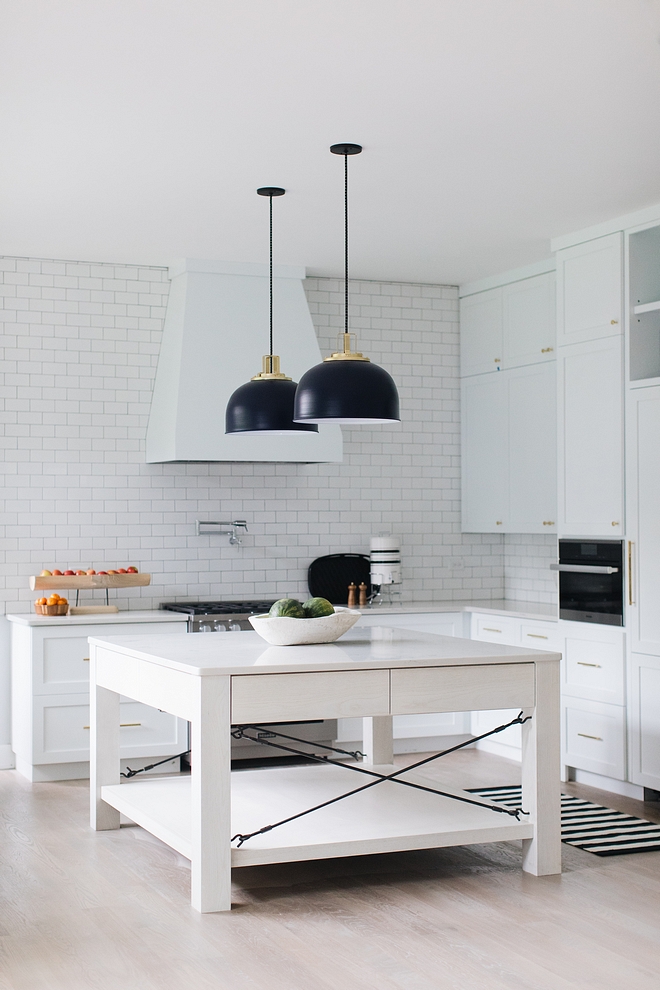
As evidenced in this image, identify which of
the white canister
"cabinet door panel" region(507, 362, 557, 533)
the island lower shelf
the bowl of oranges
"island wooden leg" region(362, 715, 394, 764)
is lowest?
the island lower shelf

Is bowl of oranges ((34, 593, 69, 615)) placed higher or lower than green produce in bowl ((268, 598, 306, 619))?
lower

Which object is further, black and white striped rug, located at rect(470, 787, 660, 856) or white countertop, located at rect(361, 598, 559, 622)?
white countertop, located at rect(361, 598, 559, 622)

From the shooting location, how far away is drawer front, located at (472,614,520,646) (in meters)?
6.68

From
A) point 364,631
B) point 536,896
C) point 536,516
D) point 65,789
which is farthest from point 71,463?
point 536,896

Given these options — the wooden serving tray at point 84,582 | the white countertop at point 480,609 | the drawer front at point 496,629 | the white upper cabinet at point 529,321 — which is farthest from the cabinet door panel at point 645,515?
the wooden serving tray at point 84,582

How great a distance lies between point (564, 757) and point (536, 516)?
1.52m

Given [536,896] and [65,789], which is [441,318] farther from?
[536,896]

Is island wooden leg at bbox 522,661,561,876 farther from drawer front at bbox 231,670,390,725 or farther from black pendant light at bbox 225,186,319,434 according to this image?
black pendant light at bbox 225,186,319,434

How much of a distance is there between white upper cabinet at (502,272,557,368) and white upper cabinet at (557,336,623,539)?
0.58m

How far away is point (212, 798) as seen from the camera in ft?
12.8

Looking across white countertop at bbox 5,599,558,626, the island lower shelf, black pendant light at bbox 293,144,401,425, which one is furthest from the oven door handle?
black pendant light at bbox 293,144,401,425

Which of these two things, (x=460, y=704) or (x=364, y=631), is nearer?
(x=460, y=704)

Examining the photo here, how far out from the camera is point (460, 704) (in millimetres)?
4281

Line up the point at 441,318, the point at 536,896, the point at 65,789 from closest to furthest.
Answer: the point at 536,896
the point at 65,789
the point at 441,318
